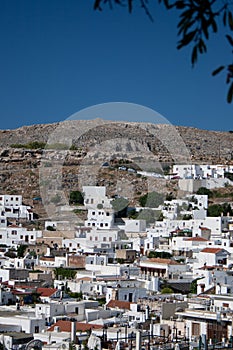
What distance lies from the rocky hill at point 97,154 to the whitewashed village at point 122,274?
15.1 ft

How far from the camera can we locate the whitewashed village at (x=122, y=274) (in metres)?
15.1

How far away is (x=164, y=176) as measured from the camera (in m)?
52.5

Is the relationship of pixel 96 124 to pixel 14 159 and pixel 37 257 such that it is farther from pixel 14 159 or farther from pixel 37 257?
pixel 37 257

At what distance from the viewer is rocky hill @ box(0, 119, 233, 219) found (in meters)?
53.5

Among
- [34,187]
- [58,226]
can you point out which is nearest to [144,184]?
[34,187]

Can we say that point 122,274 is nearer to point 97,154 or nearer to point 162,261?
point 162,261

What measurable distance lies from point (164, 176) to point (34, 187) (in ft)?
26.9

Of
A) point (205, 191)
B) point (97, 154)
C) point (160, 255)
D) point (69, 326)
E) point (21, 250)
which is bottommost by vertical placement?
point (69, 326)

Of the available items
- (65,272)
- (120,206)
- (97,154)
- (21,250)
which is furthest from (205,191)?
(65,272)

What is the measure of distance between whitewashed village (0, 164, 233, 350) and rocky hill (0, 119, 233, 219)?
4591mm

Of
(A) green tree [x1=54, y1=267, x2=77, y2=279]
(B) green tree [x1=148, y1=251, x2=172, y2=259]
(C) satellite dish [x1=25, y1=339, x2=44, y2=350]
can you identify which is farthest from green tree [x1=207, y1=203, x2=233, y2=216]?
(C) satellite dish [x1=25, y1=339, x2=44, y2=350]

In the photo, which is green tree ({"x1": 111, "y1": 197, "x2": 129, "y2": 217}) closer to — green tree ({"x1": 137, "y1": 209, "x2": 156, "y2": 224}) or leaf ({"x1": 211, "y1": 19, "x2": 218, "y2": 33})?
green tree ({"x1": 137, "y1": 209, "x2": 156, "y2": 224})

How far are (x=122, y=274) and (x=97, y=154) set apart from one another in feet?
124

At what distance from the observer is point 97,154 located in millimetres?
63594
